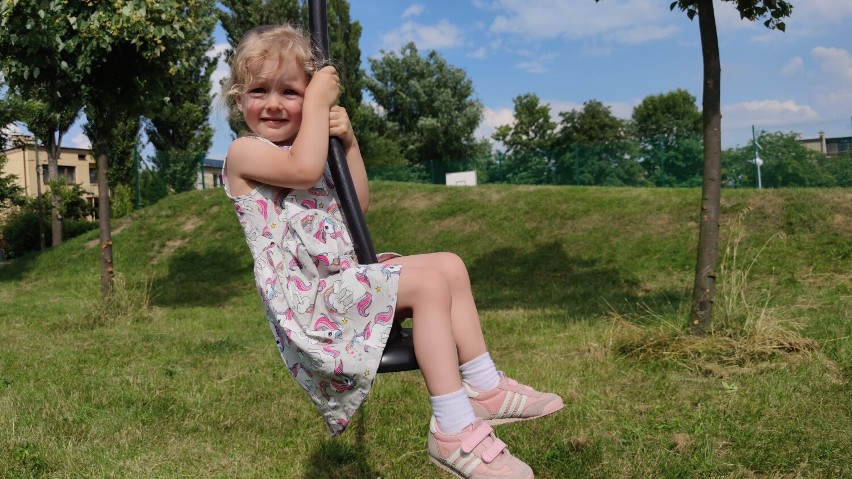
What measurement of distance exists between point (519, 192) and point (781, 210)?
5939 mm

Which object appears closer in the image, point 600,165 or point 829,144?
point 829,144

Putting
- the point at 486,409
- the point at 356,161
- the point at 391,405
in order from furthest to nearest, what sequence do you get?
the point at 391,405 → the point at 356,161 → the point at 486,409

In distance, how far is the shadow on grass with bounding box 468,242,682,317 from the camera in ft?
28.6

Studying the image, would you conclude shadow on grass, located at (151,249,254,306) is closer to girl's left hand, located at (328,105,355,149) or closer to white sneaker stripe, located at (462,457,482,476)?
girl's left hand, located at (328,105,355,149)

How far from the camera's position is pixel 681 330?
5320 millimetres

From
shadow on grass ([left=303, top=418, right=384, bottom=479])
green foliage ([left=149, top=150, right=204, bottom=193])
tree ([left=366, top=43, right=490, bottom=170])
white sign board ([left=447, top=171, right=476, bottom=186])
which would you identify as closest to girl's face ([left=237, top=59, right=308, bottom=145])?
shadow on grass ([left=303, top=418, right=384, bottom=479])

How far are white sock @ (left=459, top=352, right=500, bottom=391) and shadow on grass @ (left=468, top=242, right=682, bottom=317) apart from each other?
5.51 metres

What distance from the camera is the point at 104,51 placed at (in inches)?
339

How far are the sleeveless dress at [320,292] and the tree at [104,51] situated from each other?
7159 mm

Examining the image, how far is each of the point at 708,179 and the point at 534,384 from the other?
88.2 inches

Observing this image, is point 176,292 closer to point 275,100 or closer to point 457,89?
point 275,100

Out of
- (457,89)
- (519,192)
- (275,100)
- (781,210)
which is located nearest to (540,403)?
(275,100)

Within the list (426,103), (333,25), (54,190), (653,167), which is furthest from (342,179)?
(426,103)

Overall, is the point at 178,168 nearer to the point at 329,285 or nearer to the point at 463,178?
the point at 463,178
